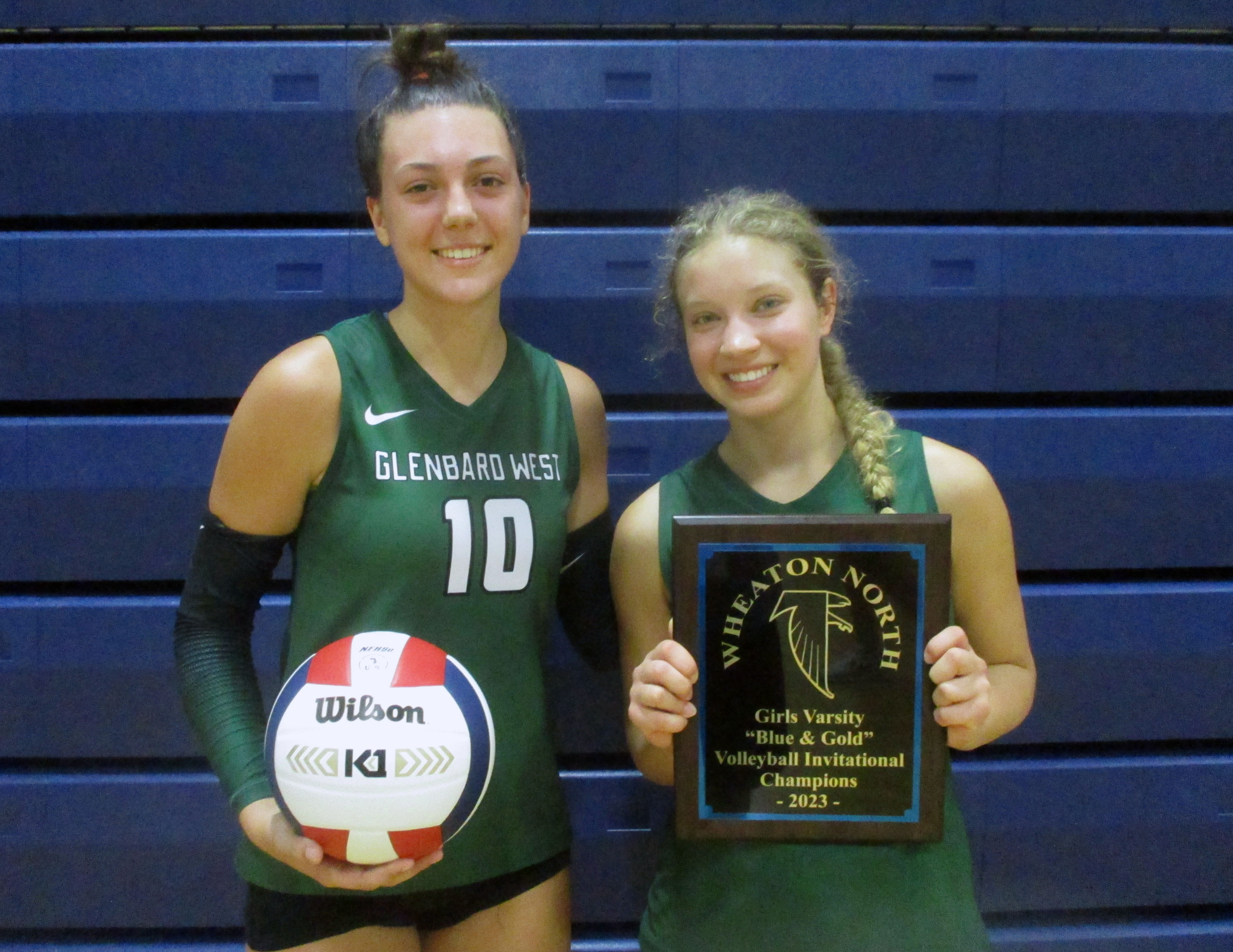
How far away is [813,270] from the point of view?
1279 millimetres

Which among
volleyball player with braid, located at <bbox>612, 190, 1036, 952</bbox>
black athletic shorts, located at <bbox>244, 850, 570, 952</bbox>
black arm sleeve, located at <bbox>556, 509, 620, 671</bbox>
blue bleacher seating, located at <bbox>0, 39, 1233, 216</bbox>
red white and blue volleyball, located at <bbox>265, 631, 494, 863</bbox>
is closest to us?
red white and blue volleyball, located at <bbox>265, 631, 494, 863</bbox>

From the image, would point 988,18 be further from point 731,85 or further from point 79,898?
point 79,898

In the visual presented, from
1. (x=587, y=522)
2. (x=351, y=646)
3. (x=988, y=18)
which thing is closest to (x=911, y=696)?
(x=587, y=522)

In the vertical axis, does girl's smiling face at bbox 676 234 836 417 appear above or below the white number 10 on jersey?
Answer: above

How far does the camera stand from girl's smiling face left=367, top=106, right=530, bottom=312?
4.08ft

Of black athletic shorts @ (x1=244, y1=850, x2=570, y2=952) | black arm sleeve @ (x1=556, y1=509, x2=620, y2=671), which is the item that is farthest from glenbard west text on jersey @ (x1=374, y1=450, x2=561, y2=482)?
black athletic shorts @ (x1=244, y1=850, x2=570, y2=952)

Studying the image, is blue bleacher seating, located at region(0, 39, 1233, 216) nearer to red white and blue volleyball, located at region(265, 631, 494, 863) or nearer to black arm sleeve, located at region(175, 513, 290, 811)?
black arm sleeve, located at region(175, 513, 290, 811)

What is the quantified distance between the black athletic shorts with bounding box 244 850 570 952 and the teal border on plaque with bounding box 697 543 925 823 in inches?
15.3

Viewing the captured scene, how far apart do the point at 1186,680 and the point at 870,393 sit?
910 millimetres

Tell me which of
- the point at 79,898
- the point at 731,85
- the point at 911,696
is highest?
the point at 731,85

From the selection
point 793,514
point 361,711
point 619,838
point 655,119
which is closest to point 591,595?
point 793,514

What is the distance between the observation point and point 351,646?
3.64 feet

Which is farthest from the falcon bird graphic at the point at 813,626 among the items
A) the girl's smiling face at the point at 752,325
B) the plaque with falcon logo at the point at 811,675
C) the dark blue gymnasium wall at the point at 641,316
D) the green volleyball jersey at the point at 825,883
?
the dark blue gymnasium wall at the point at 641,316

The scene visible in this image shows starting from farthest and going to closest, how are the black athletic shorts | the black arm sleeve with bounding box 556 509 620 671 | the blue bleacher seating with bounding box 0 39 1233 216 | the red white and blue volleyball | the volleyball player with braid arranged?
the blue bleacher seating with bounding box 0 39 1233 216
the black arm sleeve with bounding box 556 509 620 671
the black athletic shorts
the volleyball player with braid
the red white and blue volleyball
